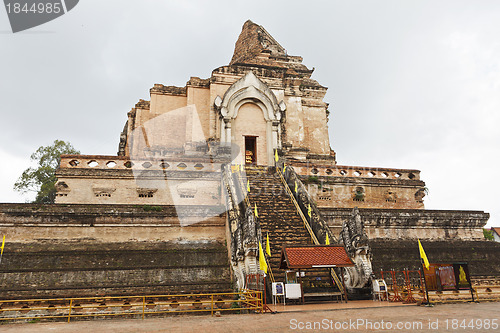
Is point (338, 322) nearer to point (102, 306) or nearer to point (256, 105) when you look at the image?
point (102, 306)

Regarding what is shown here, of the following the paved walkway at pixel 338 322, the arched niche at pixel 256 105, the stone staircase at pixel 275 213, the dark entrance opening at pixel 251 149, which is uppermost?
the arched niche at pixel 256 105

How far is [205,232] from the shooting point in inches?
550

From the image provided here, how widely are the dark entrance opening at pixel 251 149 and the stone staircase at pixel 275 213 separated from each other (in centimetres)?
265

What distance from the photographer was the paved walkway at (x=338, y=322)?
6574mm

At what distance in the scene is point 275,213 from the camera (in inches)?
564

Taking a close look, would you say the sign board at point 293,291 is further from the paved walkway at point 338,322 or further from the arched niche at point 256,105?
the arched niche at point 256,105

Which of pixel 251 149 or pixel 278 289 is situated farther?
pixel 251 149

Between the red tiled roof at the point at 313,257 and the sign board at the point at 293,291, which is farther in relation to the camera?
the sign board at the point at 293,291

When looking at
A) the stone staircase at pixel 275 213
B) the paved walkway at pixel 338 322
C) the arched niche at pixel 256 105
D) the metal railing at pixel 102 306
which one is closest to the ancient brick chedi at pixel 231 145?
the arched niche at pixel 256 105

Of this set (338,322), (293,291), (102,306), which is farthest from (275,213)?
(338,322)

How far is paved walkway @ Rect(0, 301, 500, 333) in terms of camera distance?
6.57 metres

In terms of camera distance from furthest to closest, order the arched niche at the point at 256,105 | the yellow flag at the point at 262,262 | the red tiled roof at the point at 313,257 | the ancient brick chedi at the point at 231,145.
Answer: the arched niche at the point at 256,105 < the ancient brick chedi at the point at 231,145 < the yellow flag at the point at 262,262 < the red tiled roof at the point at 313,257

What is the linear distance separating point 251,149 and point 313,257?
1200cm

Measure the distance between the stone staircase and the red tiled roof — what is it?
1.37m
